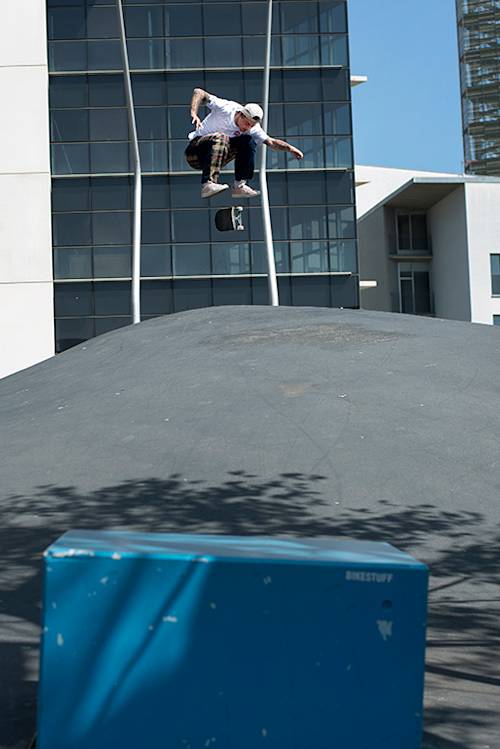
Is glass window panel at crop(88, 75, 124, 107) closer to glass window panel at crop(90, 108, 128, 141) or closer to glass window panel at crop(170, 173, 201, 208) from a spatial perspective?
glass window panel at crop(90, 108, 128, 141)

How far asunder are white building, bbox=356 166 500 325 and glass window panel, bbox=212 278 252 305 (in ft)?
36.1

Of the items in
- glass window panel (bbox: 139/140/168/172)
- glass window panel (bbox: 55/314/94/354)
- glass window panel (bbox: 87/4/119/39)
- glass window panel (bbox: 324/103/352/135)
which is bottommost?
glass window panel (bbox: 55/314/94/354)

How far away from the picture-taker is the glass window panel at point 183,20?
142 feet

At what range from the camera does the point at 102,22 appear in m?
42.8

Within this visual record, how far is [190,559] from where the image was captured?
3498mm

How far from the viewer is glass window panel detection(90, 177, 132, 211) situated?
42.7 metres

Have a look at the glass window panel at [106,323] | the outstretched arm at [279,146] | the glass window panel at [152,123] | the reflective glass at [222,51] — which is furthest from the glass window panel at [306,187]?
the outstretched arm at [279,146]

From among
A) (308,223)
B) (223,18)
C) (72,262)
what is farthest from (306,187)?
(72,262)

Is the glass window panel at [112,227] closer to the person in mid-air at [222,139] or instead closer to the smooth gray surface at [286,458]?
the smooth gray surface at [286,458]

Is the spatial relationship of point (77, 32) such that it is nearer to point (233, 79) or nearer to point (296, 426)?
point (233, 79)

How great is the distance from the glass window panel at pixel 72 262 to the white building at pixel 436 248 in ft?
48.1

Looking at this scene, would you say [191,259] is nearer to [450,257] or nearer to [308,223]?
[308,223]

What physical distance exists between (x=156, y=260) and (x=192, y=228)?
6.39ft

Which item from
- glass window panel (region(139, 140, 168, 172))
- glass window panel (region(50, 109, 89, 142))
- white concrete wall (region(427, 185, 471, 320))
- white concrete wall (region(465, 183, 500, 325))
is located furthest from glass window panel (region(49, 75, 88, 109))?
white concrete wall (region(465, 183, 500, 325))
